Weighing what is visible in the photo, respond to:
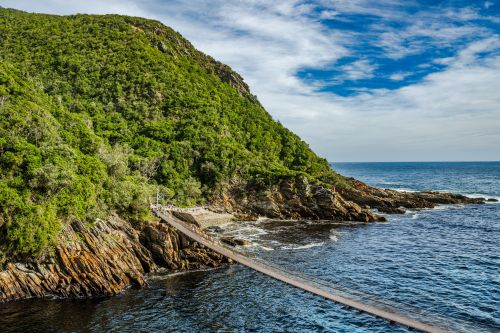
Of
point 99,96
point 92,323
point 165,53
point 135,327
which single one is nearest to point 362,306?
point 135,327

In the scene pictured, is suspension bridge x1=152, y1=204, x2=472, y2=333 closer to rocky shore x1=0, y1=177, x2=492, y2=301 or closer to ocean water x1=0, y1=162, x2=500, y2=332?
ocean water x1=0, y1=162, x2=500, y2=332

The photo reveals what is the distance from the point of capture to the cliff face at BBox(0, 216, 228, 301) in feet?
96.3

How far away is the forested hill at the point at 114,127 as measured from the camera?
3322cm

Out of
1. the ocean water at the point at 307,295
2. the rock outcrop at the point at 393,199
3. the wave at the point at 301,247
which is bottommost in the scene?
the ocean water at the point at 307,295

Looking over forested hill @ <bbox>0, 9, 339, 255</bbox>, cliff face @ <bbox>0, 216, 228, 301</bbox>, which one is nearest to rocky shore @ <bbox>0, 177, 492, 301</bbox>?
cliff face @ <bbox>0, 216, 228, 301</bbox>

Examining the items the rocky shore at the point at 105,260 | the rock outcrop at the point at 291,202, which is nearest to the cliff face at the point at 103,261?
the rocky shore at the point at 105,260

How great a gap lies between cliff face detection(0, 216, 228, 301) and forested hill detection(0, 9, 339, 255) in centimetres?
153

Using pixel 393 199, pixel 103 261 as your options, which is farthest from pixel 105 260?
pixel 393 199

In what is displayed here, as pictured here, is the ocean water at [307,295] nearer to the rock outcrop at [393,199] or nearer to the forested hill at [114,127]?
the forested hill at [114,127]

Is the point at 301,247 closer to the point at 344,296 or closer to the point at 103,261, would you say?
the point at 344,296

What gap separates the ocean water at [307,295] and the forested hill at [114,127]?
26.6 ft

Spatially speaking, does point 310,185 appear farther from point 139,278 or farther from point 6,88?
point 6,88

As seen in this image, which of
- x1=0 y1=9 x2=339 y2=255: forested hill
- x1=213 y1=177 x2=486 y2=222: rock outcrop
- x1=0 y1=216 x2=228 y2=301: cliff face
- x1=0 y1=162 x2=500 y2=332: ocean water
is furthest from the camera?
x1=213 y1=177 x2=486 y2=222: rock outcrop

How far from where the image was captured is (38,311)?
2656 centimetres
